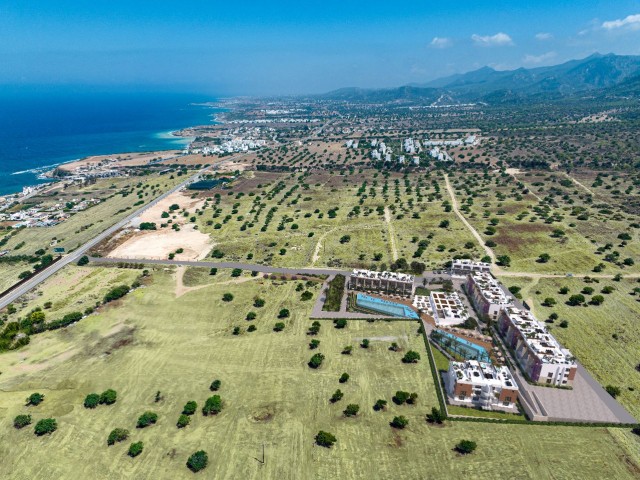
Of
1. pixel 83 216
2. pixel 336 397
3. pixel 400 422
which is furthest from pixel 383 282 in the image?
pixel 83 216

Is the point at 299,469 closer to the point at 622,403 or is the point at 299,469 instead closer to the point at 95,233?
the point at 622,403

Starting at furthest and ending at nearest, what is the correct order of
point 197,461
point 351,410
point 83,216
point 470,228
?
1. point 83,216
2. point 470,228
3. point 351,410
4. point 197,461

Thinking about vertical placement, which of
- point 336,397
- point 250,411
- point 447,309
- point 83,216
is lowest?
point 83,216

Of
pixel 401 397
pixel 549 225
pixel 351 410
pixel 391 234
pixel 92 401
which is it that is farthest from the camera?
pixel 549 225

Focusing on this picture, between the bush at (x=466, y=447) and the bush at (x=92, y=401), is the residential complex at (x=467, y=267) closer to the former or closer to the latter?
the bush at (x=466, y=447)

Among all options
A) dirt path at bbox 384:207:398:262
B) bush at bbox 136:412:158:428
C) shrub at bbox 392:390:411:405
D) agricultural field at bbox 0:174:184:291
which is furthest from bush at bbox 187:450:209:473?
agricultural field at bbox 0:174:184:291

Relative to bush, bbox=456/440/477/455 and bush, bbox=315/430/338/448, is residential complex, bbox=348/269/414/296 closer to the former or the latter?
bush, bbox=456/440/477/455

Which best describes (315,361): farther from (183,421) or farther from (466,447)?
(466,447)
